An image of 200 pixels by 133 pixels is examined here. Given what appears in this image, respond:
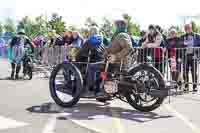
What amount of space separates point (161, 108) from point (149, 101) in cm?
61

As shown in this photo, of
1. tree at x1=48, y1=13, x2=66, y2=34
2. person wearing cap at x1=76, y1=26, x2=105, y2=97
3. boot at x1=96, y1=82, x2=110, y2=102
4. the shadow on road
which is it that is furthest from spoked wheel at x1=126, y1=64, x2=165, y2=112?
tree at x1=48, y1=13, x2=66, y2=34

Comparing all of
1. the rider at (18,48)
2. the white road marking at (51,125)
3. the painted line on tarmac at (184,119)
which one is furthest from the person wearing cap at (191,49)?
the rider at (18,48)

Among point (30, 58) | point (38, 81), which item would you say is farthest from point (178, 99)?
point (30, 58)

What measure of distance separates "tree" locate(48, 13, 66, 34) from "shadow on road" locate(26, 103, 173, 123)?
30.0m

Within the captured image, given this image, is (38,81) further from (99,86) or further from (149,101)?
(149,101)

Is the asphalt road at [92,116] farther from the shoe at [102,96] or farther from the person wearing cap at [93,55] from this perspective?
the person wearing cap at [93,55]

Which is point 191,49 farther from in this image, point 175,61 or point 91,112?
point 91,112

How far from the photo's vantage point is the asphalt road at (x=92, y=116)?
22.6 feet

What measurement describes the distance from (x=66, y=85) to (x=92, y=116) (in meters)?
1.29

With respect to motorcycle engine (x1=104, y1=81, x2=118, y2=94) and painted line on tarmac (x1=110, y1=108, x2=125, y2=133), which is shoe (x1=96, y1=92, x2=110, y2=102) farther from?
painted line on tarmac (x1=110, y1=108, x2=125, y2=133)

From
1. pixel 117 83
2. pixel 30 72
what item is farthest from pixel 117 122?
pixel 30 72

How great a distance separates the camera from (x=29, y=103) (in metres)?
9.31

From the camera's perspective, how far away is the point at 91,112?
8375mm

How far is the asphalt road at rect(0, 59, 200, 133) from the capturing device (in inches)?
271
